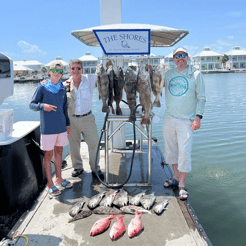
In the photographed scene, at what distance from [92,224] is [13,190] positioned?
1.31 metres

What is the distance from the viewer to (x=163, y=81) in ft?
10.8

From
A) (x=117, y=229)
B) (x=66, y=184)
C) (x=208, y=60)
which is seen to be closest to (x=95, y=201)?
(x=117, y=229)

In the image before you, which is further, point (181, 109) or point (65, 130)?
point (65, 130)

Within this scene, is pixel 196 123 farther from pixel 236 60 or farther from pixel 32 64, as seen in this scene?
pixel 236 60

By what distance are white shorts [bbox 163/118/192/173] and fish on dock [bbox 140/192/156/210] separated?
2.00 ft

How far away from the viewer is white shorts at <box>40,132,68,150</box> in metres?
3.43

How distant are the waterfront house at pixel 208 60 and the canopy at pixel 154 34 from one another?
76.0 meters

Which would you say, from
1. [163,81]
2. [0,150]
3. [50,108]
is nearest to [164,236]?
[163,81]

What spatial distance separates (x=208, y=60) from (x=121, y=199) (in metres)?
83.3

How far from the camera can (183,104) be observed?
3340 mm

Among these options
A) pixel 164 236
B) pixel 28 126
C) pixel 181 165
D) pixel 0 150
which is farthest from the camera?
pixel 28 126

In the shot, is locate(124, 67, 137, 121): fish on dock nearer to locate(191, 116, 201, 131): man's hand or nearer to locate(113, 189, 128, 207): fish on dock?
locate(191, 116, 201, 131): man's hand

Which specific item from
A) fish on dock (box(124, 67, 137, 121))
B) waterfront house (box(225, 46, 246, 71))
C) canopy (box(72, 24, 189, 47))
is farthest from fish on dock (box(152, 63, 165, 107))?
waterfront house (box(225, 46, 246, 71))

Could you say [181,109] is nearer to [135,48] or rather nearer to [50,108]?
[135,48]
